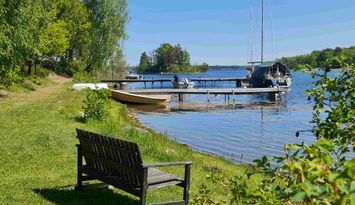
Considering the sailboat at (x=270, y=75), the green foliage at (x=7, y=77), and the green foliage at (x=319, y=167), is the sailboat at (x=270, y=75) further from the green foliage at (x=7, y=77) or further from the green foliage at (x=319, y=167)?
the green foliage at (x=319, y=167)

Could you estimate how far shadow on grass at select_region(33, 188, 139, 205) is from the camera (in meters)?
7.12

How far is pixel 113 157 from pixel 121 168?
26cm

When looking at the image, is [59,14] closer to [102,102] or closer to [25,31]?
[25,31]

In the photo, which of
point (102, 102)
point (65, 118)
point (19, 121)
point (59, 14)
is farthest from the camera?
point (59, 14)

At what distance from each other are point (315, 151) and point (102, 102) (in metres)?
16.0

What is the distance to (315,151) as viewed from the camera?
200 centimetres

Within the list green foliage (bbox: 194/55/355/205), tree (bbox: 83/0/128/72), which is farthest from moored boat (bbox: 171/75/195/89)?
green foliage (bbox: 194/55/355/205)

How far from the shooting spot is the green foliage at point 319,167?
166 cm

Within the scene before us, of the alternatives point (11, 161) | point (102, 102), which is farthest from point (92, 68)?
point (11, 161)

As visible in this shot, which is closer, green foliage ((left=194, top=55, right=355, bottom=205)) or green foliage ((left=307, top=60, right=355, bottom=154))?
green foliage ((left=194, top=55, right=355, bottom=205))

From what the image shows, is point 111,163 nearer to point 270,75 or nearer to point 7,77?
point 7,77

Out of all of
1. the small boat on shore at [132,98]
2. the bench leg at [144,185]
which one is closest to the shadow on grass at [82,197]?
the bench leg at [144,185]

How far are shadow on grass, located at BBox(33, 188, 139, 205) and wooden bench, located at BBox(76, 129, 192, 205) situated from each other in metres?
0.21

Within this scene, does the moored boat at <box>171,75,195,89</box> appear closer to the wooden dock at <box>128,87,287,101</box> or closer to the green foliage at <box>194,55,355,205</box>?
the wooden dock at <box>128,87,287,101</box>
